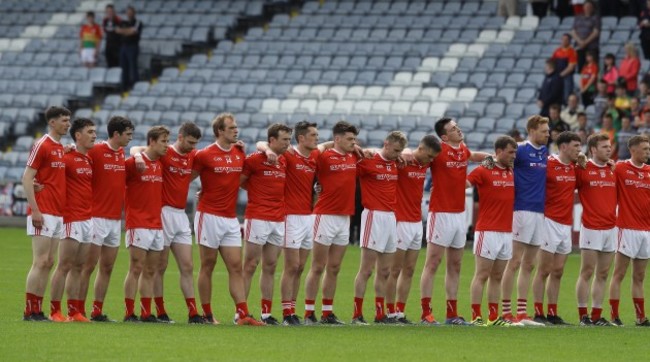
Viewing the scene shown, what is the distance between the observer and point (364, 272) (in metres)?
16.1

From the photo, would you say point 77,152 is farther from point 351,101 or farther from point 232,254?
point 351,101

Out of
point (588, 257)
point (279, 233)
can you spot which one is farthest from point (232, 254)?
point (588, 257)

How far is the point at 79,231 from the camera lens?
A: 15180 mm

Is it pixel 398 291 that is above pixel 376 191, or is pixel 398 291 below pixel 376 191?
below

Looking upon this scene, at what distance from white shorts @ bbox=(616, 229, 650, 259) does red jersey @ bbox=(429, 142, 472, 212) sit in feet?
6.36

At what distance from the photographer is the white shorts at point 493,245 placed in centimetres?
1619

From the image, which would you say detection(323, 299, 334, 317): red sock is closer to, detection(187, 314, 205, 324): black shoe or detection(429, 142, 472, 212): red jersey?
detection(187, 314, 205, 324): black shoe

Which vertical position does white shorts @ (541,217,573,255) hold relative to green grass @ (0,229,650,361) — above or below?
above

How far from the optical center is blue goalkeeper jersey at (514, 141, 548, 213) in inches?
647

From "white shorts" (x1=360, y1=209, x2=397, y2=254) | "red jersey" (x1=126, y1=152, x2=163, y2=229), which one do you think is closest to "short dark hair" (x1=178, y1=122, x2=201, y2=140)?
"red jersey" (x1=126, y1=152, x2=163, y2=229)

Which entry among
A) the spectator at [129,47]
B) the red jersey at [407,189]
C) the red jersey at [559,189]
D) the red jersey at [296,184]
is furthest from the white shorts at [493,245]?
the spectator at [129,47]

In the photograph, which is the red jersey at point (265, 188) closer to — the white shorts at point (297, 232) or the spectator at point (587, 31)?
the white shorts at point (297, 232)

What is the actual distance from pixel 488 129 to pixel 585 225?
14.8m

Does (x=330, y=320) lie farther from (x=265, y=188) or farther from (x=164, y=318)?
(x=164, y=318)
